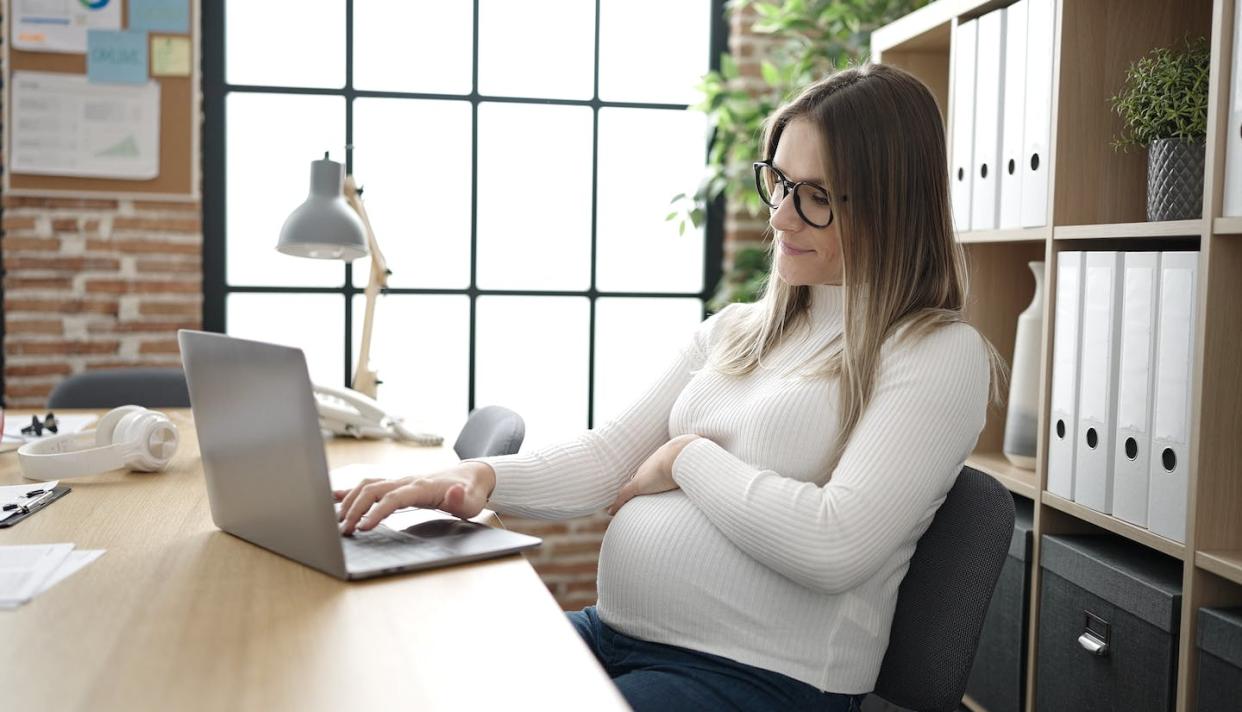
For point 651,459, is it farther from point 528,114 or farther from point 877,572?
point 528,114

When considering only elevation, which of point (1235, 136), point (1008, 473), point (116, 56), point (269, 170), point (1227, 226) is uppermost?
point (116, 56)

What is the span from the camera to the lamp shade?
235cm

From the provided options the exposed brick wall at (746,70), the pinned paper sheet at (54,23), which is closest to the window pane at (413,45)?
the pinned paper sheet at (54,23)

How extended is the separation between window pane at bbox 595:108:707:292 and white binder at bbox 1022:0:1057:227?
159 cm

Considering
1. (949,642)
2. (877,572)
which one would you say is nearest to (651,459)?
(877,572)

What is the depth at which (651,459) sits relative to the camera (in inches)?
60.1

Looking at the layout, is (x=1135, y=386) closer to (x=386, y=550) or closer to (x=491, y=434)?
(x=491, y=434)

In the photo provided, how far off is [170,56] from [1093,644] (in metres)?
2.87

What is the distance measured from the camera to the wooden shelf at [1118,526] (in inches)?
69.2

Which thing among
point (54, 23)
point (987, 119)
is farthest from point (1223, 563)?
point (54, 23)

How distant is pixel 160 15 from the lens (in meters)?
3.19

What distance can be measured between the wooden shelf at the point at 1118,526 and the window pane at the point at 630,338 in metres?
Result: 1.81

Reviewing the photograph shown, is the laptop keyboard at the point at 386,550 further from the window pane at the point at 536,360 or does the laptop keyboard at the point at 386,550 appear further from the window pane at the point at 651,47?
the window pane at the point at 651,47

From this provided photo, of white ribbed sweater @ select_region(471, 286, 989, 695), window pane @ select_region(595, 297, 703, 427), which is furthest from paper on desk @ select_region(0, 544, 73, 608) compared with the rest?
window pane @ select_region(595, 297, 703, 427)
